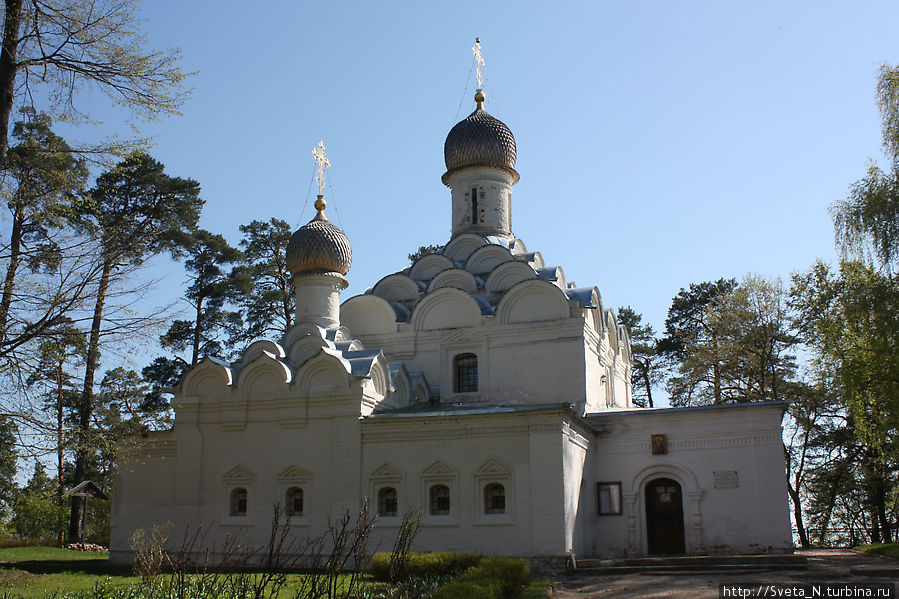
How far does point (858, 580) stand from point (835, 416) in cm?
1311

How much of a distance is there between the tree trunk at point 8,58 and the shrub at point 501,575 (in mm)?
6994

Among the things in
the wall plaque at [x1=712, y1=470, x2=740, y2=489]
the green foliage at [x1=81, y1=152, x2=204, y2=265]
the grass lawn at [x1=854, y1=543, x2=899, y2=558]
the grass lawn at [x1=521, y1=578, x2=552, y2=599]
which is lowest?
the grass lawn at [x1=854, y1=543, x2=899, y2=558]

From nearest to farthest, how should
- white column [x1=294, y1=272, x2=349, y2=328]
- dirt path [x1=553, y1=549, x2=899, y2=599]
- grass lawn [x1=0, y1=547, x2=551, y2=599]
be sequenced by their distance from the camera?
dirt path [x1=553, y1=549, x2=899, y2=599] < grass lawn [x1=0, y1=547, x2=551, y2=599] < white column [x1=294, y1=272, x2=349, y2=328]

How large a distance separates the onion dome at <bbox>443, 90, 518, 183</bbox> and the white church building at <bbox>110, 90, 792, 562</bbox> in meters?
2.36

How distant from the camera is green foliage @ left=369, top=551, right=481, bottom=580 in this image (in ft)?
36.8

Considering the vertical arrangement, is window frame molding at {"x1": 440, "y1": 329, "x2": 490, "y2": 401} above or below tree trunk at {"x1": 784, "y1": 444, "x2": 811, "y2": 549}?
above

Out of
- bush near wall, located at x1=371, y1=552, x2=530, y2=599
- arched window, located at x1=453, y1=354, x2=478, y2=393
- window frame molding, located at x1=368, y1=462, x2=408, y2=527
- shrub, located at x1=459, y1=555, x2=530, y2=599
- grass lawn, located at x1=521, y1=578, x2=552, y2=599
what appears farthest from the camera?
arched window, located at x1=453, y1=354, x2=478, y2=393

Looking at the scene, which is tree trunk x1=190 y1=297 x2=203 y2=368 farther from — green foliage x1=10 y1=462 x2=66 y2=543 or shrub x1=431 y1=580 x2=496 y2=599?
shrub x1=431 y1=580 x2=496 y2=599

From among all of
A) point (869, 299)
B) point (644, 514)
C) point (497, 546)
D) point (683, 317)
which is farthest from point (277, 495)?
point (683, 317)

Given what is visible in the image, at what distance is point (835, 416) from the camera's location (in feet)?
71.3

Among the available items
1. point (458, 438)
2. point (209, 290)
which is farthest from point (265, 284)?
point (458, 438)

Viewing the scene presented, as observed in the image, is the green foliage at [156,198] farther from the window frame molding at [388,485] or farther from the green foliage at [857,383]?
the green foliage at [857,383]

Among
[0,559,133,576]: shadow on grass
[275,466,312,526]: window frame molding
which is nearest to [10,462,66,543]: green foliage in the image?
[0,559,133,576]: shadow on grass

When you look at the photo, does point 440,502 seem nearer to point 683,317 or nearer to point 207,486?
point 207,486
